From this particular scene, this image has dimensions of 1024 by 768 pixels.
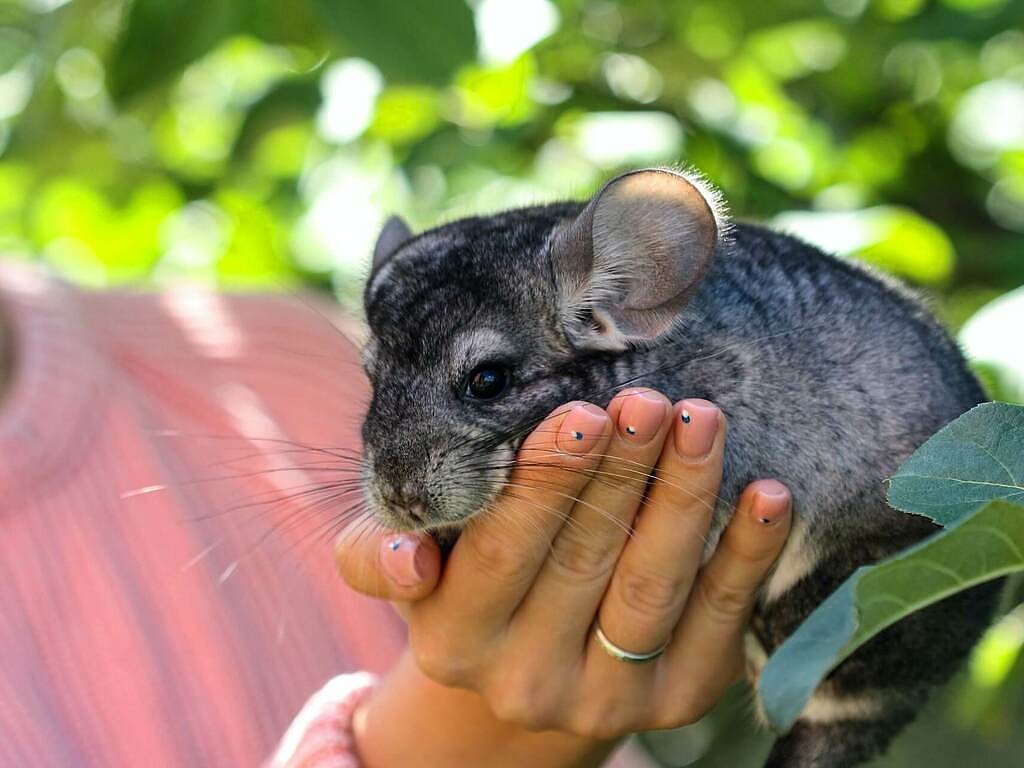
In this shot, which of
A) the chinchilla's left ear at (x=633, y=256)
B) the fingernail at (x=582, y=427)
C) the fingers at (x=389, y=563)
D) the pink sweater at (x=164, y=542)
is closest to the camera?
the fingernail at (x=582, y=427)

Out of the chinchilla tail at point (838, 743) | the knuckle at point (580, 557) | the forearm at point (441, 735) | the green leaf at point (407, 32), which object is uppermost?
the green leaf at point (407, 32)

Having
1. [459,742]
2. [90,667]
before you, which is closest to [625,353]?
[459,742]

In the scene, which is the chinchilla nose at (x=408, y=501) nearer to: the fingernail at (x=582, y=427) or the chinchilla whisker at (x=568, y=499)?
the chinchilla whisker at (x=568, y=499)

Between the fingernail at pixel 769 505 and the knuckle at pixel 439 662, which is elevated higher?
the fingernail at pixel 769 505

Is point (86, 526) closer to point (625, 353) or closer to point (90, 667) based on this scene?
point (90, 667)

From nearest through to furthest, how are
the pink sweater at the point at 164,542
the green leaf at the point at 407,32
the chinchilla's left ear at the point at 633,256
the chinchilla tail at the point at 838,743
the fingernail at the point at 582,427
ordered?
the fingernail at the point at 582,427 → the chinchilla's left ear at the point at 633,256 → the chinchilla tail at the point at 838,743 → the green leaf at the point at 407,32 → the pink sweater at the point at 164,542

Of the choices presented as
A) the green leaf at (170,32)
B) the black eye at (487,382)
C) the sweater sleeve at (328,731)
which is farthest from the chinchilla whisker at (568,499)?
the green leaf at (170,32)

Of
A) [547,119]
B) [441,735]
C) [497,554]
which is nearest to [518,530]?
[497,554]
